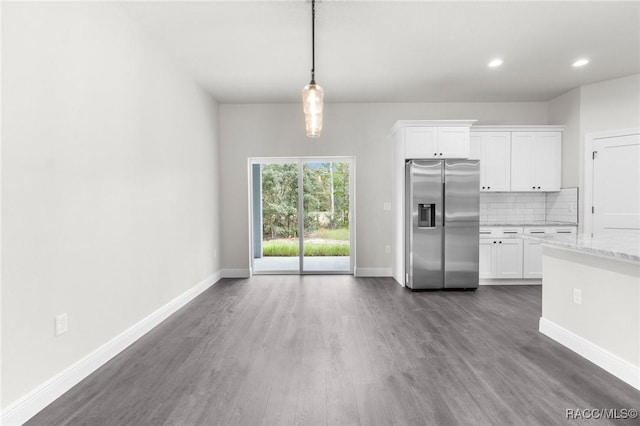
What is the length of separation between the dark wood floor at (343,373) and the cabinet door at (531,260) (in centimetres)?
128

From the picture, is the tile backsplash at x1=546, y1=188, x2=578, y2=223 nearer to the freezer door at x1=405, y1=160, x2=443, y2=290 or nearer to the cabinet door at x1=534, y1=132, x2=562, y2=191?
the cabinet door at x1=534, y1=132, x2=562, y2=191

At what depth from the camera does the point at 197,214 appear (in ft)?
13.1

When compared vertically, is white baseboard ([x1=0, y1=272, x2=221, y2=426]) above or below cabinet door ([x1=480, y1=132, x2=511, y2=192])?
below

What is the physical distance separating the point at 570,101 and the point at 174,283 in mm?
6087

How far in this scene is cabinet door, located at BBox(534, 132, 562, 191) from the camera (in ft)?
15.0

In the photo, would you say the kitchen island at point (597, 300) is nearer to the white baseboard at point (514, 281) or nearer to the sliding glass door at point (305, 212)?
the white baseboard at point (514, 281)

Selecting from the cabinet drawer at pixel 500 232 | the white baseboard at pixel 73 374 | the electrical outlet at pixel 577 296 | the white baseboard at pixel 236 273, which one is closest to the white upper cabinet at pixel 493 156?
the cabinet drawer at pixel 500 232

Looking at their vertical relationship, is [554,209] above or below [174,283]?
above

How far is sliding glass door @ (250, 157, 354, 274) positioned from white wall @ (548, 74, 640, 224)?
330 cm

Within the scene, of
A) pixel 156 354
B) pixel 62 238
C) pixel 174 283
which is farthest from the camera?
pixel 174 283

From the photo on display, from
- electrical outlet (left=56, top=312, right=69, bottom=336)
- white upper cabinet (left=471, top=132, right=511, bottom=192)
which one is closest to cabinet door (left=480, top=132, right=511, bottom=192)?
white upper cabinet (left=471, top=132, right=511, bottom=192)

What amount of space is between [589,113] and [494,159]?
4.45 feet

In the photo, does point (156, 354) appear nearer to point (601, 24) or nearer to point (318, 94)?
point (318, 94)

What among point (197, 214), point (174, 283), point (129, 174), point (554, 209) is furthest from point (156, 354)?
point (554, 209)
